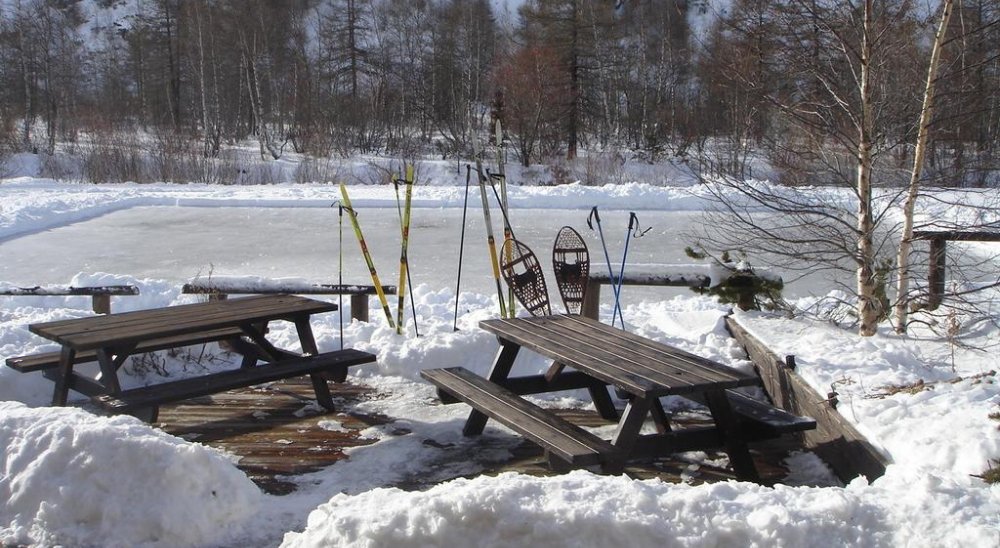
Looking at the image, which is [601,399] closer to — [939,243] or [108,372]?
[108,372]

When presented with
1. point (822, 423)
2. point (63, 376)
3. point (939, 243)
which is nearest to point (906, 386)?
point (822, 423)

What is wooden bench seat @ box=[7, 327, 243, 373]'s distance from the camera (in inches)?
194

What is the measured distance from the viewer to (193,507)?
3.26 meters

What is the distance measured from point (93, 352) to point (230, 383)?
1.06m

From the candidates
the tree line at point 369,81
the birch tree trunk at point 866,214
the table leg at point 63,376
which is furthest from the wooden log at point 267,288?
the tree line at point 369,81

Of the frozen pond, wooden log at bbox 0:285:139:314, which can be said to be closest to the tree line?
the frozen pond

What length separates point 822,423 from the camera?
4.29 m

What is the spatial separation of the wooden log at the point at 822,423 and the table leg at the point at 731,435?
1.24 ft

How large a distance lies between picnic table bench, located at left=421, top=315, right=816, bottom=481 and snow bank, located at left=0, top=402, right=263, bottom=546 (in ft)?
3.91

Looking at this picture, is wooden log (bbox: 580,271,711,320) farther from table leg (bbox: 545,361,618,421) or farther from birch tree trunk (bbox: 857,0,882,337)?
table leg (bbox: 545,361,618,421)

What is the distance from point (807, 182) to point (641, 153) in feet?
84.3

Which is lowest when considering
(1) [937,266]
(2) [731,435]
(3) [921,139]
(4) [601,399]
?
(4) [601,399]

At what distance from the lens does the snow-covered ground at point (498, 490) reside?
2629mm

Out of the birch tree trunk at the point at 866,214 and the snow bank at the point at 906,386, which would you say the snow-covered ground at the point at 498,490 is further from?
the birch tree trunk at the point at 866,214
